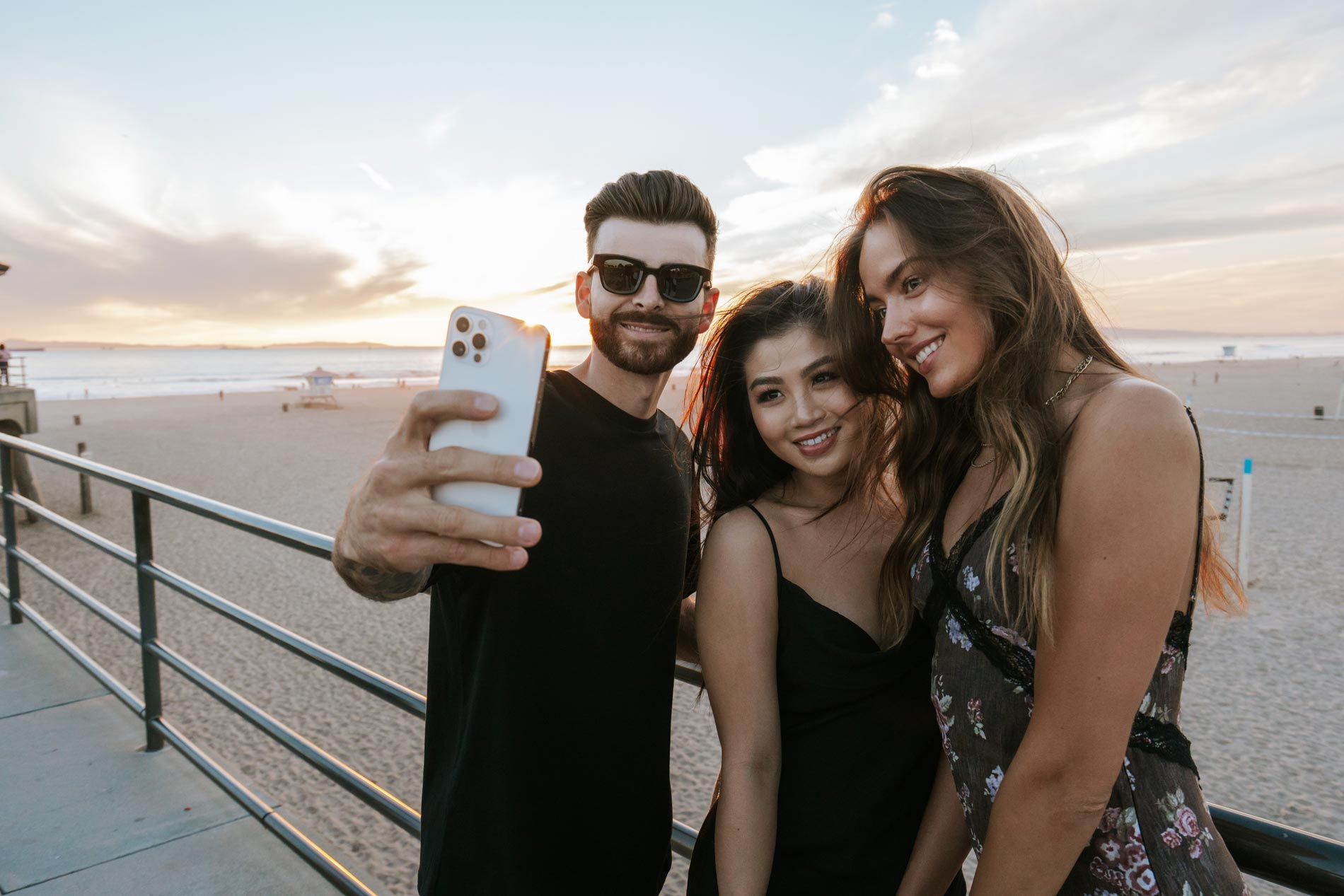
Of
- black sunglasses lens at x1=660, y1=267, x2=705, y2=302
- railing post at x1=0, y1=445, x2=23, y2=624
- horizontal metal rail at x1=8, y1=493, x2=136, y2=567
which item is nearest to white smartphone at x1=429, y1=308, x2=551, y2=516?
black sunglasses lens at x1=660, y1=267, x2=705, y2=302

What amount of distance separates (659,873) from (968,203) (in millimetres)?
1695

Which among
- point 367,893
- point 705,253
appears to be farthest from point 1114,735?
point 367,893

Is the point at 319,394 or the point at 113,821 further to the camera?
the point at 319,394

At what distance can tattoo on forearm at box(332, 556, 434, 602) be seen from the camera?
1.36 meters

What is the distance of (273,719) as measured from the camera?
3186 mm

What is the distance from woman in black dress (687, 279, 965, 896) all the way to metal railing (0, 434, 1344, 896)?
19cm

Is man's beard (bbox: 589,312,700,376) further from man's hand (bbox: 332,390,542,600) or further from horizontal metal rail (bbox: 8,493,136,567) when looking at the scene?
horizontal metal rail (bbox: 8,493,136,567)

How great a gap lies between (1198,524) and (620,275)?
1.63m

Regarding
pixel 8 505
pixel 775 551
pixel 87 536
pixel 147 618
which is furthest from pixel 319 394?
pixel 775 551

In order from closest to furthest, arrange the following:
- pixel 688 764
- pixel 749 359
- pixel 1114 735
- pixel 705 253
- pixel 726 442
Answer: pixel 1114 735 < pixel 749 359 < pixel 726 442 < pixel 705 253 < pixel 688 764

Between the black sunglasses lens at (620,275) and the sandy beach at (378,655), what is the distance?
1367mm

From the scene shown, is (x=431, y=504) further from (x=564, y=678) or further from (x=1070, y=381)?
(x=1070, y=381)

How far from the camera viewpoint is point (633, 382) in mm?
2047

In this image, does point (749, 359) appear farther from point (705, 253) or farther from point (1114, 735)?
point (1114, 735)
